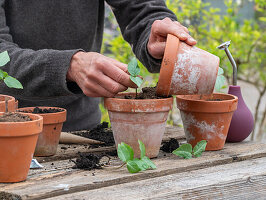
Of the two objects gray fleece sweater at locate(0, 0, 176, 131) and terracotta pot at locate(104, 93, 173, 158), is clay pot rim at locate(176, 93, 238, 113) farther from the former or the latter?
gray fleece sweater at locate(0, 0, 176, 131)

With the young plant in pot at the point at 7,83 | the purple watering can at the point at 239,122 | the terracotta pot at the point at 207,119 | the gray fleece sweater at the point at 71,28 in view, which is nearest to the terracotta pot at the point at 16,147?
the young plant in pot at the point at 7,83

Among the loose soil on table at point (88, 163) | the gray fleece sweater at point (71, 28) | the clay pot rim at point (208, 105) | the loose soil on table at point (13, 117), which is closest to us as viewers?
the loose soil on table at point (13, 117)

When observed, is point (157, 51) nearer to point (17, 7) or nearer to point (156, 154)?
point (156, 154)

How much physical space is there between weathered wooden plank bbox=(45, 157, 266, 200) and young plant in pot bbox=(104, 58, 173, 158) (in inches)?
8.4

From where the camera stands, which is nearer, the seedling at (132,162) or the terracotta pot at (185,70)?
the seedling at (132,162)

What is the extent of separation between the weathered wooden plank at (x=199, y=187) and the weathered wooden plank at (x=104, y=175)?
3 cm

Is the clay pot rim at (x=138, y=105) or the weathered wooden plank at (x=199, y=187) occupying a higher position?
the clay pot rim at (x=138, y=105)

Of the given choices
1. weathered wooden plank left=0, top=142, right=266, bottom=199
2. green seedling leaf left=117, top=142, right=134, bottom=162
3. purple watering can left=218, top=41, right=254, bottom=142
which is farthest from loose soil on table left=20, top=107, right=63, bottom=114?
purple watering can left=218, top=41, right=254, bottom=142

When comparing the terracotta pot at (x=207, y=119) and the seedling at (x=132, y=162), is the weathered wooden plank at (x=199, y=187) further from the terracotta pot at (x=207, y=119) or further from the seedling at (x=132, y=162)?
the terracotta pot at (x=207, y=119)

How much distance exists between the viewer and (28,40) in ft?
6.22

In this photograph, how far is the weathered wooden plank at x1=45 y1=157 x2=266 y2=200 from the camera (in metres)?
0.97

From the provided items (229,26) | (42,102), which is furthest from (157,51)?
(229,26)

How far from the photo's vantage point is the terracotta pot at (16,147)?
1.04 metres

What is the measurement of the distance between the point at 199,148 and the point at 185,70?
28 centimetres
